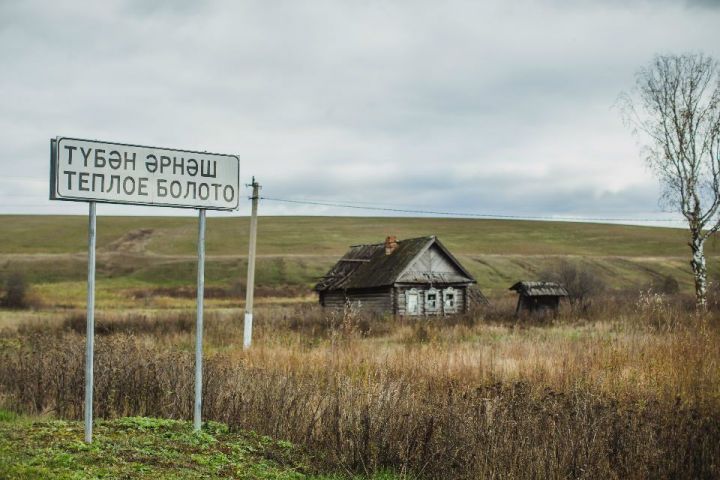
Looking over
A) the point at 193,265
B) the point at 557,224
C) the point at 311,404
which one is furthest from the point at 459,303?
the point at 557,224

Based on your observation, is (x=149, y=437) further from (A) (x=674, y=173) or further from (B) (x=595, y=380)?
(A) (x=674, y=173)

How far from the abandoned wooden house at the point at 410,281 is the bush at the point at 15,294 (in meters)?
21.6

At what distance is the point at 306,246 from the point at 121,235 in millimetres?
28588

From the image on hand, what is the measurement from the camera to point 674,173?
1073 inches

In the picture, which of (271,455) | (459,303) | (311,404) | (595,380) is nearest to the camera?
(271,455)

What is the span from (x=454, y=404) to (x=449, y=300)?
32.4m

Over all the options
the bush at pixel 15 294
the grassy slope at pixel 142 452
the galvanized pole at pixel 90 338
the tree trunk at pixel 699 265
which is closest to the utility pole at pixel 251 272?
the grassy slope at pixel 142 452

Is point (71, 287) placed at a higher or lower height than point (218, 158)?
lower

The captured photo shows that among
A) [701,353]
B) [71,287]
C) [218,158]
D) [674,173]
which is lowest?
[71,287]

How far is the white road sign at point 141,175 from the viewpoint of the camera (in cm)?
604

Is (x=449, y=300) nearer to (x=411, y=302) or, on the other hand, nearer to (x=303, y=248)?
(x=411, y=302)

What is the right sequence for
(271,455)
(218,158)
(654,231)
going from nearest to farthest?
1. (271,455)
2. (218,158)
3. (654,231)

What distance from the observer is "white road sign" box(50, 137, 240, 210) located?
238 inches

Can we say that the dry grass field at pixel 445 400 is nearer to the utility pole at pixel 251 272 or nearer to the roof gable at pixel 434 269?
the utility pole at pixel 251 272
